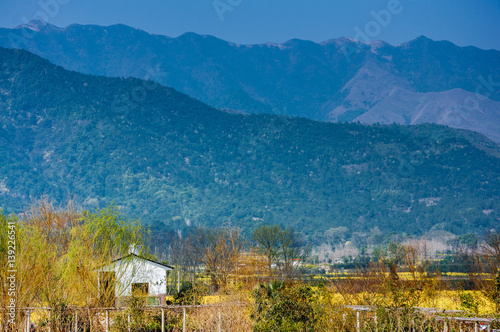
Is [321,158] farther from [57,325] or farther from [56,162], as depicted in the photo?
[57,325]

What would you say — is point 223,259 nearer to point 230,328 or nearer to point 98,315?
point 98,315

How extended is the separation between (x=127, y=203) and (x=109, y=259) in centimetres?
15023

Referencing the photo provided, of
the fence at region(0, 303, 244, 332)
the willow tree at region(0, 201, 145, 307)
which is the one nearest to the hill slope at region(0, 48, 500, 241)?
the willow tree at region(0, 201, 145, 307)

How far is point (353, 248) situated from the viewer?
15100 cm

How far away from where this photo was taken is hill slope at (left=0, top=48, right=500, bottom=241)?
166750mm

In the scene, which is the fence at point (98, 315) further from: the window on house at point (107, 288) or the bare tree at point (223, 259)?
the bare tree at point (223, 259)

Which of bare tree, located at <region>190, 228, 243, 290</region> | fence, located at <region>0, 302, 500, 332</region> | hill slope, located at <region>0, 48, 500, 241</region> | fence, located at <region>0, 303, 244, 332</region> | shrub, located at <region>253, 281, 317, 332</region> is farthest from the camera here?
hill slope, located at <region>0, 48, 500, 241</region>

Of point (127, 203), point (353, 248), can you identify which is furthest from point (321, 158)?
point (127, 203)

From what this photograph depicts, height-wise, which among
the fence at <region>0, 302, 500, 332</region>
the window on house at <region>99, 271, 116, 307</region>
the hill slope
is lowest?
the fence at <region>0, 302, 500, 332</region>

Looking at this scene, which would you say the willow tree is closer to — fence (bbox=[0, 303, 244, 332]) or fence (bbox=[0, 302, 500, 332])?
fence (bbox=[0, 303, 244, 332])

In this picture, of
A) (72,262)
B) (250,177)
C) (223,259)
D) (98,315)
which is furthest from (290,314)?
(250,177)

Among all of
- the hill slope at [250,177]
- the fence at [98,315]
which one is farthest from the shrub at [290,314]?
the hill slope at [250,177]

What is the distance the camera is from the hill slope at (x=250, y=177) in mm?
166750

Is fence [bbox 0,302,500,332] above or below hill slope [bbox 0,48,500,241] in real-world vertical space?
below
